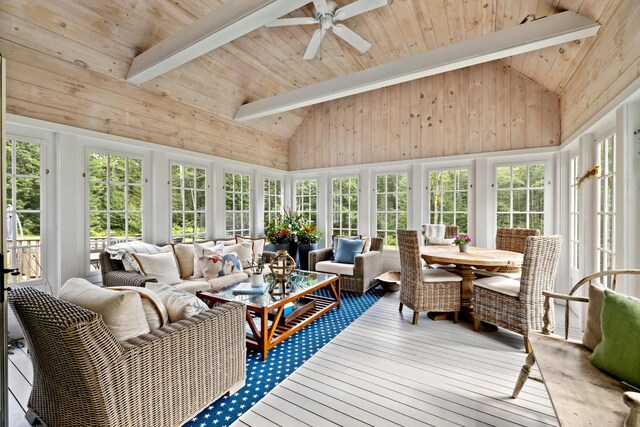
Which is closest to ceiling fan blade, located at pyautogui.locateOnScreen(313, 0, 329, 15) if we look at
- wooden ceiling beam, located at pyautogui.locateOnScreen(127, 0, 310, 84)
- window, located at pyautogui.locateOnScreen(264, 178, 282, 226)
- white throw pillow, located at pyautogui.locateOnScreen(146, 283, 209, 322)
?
wooden ceiling beam, located at pyautogui.locateOnScreen(127, 0, 310, 84)

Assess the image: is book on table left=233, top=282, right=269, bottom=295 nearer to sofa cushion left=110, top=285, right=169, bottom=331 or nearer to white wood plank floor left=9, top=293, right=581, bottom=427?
white wood plank floor left=9, top=293, right=581, bottom=427

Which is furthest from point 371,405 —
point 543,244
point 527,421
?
point 543,244

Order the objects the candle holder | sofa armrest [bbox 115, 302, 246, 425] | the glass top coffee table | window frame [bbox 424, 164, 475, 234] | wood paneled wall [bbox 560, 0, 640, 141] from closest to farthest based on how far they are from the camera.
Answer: sofa armrest [bbox 115, 302, 246, 425]
wood paneled wall [bbox 560, 0, 640, 141]
the glass top coffee table
the candle holder
window frame [bbox 424, 164, 475, 234]

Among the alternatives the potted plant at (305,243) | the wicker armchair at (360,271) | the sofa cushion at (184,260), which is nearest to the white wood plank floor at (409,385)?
the wicker armchair at (360,271)

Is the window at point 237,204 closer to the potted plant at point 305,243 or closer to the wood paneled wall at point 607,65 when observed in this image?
the potted plant at point 305,243

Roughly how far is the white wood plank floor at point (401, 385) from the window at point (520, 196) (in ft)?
5.83

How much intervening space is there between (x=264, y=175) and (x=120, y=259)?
3135 millimetres

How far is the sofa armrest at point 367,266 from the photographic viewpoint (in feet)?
13.9

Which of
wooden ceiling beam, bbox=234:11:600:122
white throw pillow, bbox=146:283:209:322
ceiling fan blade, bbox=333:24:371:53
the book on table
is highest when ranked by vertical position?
ceiling fan blade, bbox=333:24:371:53

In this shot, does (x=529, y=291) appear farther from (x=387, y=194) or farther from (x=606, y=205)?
(x=387, y=194)

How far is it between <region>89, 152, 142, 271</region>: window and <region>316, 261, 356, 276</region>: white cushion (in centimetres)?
254

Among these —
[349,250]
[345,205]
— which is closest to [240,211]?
[345,205]

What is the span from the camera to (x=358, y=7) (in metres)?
2.61

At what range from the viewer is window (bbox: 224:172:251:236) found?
199 inches
